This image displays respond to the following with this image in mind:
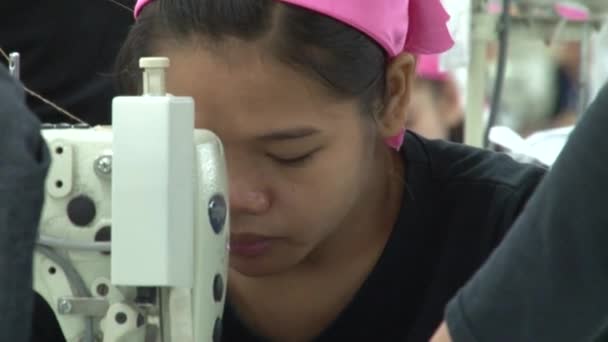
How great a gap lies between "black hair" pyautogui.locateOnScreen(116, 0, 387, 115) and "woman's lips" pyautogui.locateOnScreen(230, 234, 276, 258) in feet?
0.48

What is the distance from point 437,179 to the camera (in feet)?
3.91

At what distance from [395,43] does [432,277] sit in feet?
0.83

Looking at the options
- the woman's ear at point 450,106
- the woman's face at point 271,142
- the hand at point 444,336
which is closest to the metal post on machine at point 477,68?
the woman's face at point 271,142

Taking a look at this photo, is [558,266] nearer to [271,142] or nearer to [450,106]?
[271,142]

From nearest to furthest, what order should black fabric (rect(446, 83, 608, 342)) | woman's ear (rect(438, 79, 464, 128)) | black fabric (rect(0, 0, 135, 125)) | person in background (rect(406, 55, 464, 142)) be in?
black fabric (rect(446, 83, 608, 342)) < black fabric (rect(0, 0, 135, 125)) < person in background (rect(406, 55, 464, 142)) < woman's ear (rect(438, 79, 464, 128))

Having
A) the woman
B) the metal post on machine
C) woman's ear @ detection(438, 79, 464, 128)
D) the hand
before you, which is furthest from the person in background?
the hand

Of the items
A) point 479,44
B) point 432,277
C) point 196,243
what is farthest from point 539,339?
point 479,44

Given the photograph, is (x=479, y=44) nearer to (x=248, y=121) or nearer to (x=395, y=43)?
(x=395, y=43)

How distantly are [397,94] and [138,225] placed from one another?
41 centimetres

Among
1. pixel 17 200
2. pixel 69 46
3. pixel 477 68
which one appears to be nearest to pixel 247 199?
pixel 17 200

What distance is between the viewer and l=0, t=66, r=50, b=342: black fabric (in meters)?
0.60

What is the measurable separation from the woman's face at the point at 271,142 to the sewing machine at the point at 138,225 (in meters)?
0.08

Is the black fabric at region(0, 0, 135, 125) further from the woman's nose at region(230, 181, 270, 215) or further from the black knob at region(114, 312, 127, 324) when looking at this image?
the black knob at region(114, 312, 127, 324)

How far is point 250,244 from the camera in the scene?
1020mm
